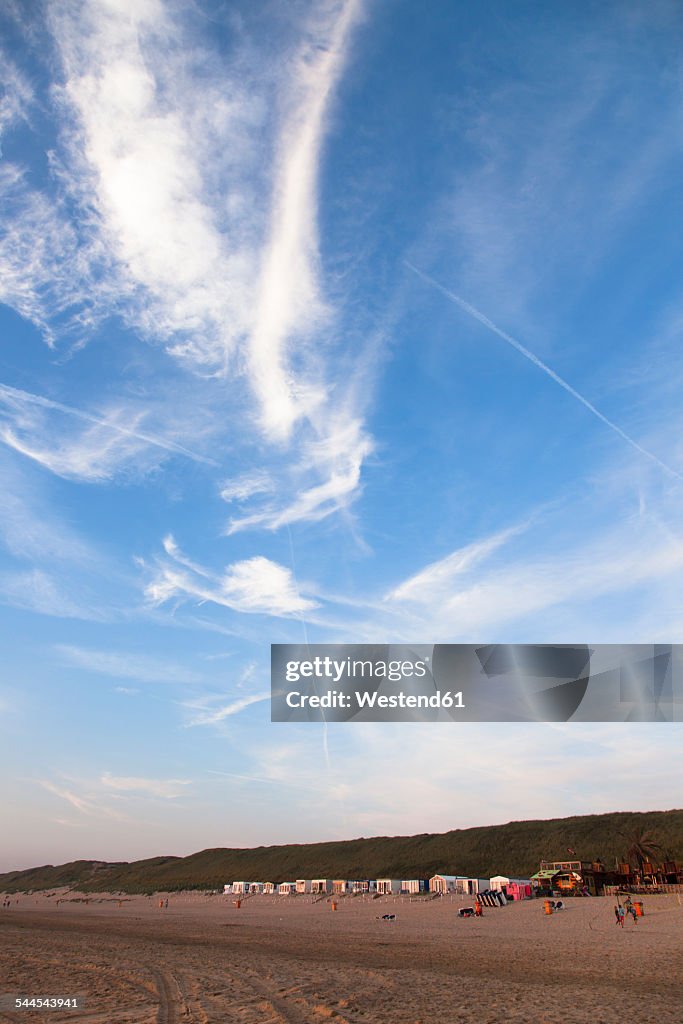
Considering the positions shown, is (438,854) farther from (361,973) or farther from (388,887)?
(361,973)

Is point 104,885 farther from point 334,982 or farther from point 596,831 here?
point 334,982

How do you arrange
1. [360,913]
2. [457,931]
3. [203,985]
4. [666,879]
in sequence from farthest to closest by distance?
[666,879], [360,913], [457,931], [203,985]

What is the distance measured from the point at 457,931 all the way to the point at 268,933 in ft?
30.4

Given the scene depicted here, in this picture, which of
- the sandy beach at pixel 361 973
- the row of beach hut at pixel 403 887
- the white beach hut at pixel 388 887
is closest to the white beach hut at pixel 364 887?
the row of beach hut at pixel 403 887

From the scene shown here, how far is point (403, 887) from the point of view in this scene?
236ft

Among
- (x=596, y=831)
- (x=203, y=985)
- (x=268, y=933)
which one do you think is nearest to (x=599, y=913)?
(x=268, y=933)

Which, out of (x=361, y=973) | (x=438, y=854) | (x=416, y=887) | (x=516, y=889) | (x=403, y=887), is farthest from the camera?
(x=438, y=854)

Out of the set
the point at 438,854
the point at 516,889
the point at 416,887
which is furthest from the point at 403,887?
the point at 438,854

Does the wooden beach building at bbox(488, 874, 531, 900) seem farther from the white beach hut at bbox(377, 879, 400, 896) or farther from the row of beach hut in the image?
the white beach hut at bbox(377, 879, 400, 896)

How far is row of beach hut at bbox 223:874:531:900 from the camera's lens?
58400 mm

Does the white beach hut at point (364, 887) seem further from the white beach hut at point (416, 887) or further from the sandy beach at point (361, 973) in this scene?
the sandy beach at point (361, 973)

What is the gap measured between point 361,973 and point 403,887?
62195 millimetres

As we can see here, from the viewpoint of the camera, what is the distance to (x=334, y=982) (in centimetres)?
1529

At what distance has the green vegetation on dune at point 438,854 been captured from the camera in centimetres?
10112
